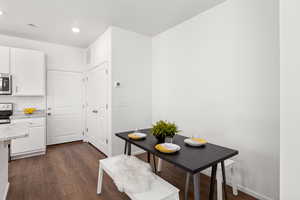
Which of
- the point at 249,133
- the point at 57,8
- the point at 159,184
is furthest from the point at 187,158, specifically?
the point at 57,8

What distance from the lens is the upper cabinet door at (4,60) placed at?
313 centimetres

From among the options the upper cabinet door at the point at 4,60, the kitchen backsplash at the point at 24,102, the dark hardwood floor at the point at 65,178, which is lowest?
the dark hardwood floor at the point at 65,178

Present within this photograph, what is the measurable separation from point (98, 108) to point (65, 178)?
5.32 ft

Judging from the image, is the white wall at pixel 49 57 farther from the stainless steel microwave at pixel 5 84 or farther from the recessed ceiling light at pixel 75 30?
the recessed ceiling light at pixel 75 30

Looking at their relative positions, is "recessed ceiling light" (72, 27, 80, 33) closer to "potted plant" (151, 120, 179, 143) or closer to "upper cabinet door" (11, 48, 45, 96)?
"upper cabinet door" (11, 48, 45, 96)

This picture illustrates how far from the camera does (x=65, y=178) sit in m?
2.33

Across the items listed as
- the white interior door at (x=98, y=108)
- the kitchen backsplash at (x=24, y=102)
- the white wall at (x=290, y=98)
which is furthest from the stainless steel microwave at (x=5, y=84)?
the white wall at (x=290, y=98)

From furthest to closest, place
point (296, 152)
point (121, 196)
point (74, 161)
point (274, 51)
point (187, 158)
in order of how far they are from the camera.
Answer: point (74, 161), point (121, 196), point (274, 51), point (187, 158), point (296, 152)

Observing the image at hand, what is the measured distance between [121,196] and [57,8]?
3077 mm

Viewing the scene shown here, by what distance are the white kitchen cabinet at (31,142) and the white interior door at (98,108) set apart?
108 centimetres

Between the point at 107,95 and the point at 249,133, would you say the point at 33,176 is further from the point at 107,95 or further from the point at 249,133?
the point at 249,133

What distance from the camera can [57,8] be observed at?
7.86 ft

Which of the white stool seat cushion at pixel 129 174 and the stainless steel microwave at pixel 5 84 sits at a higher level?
the stainless steel microwave at pixel 5 84

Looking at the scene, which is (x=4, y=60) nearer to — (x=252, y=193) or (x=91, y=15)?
(x=91, y=15)
